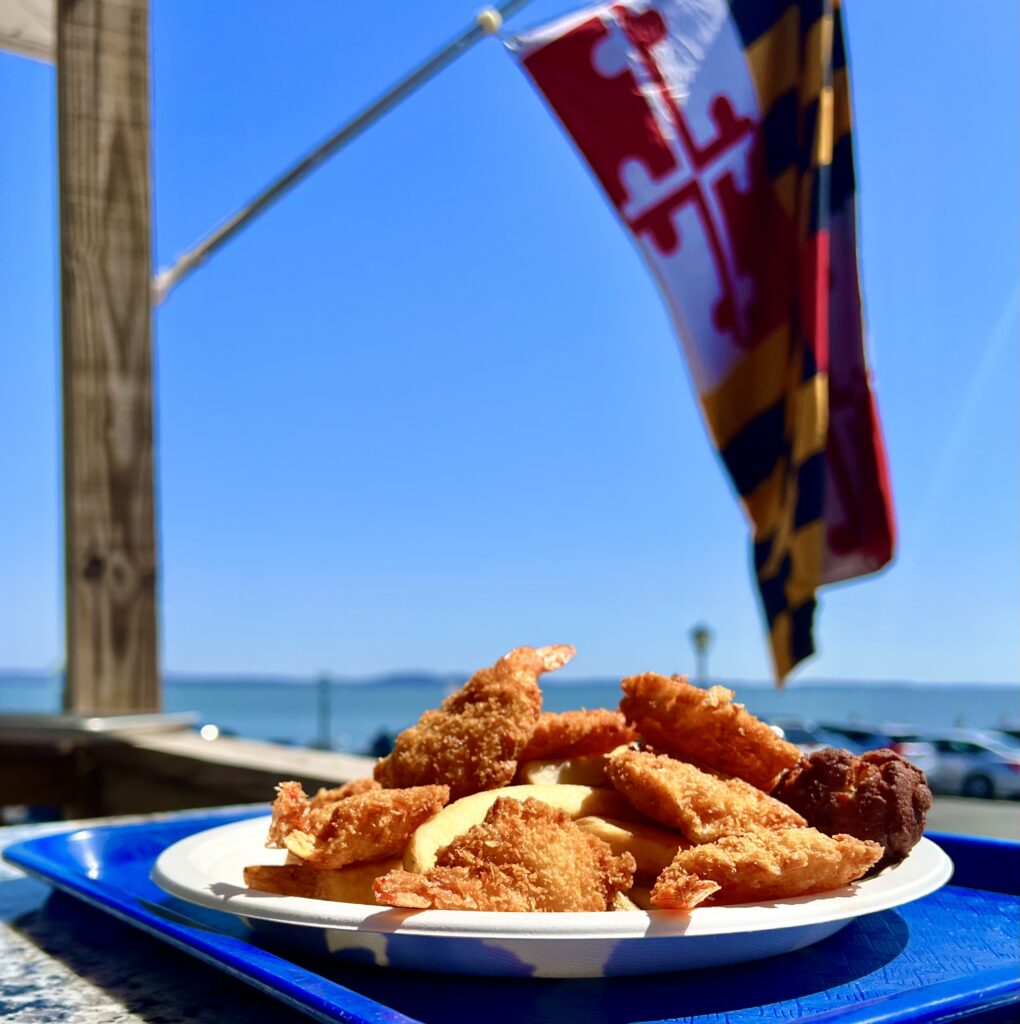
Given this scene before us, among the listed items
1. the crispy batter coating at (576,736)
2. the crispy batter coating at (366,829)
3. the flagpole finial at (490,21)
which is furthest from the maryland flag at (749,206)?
the crispy batter coating at (366,829)

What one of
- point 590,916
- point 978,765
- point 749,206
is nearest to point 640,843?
point 590,916

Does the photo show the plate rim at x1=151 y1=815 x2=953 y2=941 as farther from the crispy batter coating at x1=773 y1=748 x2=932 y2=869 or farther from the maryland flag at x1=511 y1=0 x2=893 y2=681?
the maryland flag at x1=511 y1=0 x2=893 y2=681

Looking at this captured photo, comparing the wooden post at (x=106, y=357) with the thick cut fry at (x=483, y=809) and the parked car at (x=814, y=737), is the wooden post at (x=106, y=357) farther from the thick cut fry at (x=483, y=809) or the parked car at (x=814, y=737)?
the thick cut fry at (x=483, y=809)

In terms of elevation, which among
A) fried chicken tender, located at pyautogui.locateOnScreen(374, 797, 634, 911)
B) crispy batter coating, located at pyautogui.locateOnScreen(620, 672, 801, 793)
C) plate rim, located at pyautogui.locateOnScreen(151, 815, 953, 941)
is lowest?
plate rim, located at pyautogui.locateOnScreen(151, 815, 953, 941)

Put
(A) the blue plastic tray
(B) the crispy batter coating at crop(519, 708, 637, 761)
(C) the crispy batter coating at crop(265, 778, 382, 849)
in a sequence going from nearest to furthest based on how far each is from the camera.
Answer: (A) the blue plastic tray → (C) the crispy batter coating at crop(265, 778, 382, 849) → (B) the crispy batter coating at crop(519, 708, 637, 761)

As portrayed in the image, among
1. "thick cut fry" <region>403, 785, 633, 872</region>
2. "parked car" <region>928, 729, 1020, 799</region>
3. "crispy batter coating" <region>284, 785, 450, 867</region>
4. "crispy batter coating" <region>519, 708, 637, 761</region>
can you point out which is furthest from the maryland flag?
"parked car" <region>928, 729, 1020, 799</region>

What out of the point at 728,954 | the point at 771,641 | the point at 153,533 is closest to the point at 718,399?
the point at 771,641

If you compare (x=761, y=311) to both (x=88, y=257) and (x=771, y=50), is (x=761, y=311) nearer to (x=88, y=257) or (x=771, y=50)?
(x=771, y=50)

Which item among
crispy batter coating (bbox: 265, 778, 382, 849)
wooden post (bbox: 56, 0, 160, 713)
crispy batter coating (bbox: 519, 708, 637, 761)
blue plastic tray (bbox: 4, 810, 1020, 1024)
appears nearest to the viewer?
blue plastic tray (bbox: 4, 810, 1020, 1024)
